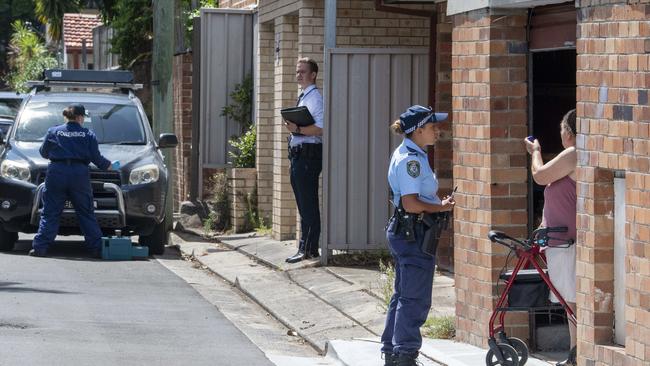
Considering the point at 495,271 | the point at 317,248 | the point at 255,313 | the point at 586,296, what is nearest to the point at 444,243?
the point at 317,248

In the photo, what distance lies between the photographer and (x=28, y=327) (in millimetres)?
9938

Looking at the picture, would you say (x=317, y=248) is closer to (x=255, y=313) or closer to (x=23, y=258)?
(x=255, y=313)

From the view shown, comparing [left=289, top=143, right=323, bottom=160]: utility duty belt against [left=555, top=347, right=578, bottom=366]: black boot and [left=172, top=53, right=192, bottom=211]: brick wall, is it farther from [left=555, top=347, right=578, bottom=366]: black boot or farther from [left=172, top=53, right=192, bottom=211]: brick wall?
[left=172, top=53, right=192, bottom=211]: brick wall

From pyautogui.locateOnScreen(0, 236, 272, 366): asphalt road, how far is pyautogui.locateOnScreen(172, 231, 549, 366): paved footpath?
55 cm

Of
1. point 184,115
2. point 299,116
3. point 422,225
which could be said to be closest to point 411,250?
point 422,225

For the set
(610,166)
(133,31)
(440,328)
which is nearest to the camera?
(610,166)

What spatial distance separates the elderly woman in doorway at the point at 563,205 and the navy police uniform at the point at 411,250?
25.2 inches

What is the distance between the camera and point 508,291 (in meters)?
8.32

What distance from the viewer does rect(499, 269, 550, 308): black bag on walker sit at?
27.4 feet

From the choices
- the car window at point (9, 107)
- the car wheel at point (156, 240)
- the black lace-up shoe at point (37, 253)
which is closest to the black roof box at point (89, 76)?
the car wheel at point (156, 240)

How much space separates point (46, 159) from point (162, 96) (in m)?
3.37

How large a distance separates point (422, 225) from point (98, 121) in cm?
828

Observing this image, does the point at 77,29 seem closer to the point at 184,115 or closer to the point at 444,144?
the point at 184,115

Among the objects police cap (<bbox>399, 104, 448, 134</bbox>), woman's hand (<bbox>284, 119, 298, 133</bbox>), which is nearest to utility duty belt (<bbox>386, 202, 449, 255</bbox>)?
police cap (<bbox>399, 104, 448, 134</bbox>)
